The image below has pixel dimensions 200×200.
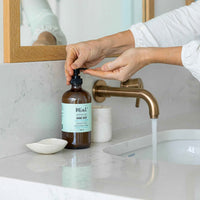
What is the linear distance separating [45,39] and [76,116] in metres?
0.22

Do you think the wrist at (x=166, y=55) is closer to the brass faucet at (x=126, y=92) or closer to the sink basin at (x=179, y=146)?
the brass faucet at (x=126, y=92)

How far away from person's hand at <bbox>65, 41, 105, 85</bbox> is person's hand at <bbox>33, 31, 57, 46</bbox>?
4 cm

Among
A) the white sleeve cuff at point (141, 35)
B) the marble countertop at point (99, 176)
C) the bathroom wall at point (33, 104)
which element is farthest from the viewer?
the white sleeve cuff at point (141, 35)

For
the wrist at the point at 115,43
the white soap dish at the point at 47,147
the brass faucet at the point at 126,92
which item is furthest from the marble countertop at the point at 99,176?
the wrist at the point at 115,43

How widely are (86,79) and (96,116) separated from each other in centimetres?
12

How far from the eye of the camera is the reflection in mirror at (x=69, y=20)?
1038 millimetres

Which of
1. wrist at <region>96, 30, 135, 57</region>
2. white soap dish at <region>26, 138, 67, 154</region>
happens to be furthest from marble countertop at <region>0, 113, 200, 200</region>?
wrist at <region>96, 30, 135, 57</region>

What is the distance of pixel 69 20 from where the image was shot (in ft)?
3.75

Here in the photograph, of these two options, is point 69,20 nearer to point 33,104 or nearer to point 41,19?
point 41,19

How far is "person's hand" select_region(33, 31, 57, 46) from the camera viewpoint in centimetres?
107

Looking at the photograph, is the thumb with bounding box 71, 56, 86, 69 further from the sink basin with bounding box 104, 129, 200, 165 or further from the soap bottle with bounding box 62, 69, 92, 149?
the sink basin with bounding box 104, 129, 200, 165

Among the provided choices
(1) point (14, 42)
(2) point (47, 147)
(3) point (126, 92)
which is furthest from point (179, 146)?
(1) point (14, 42)

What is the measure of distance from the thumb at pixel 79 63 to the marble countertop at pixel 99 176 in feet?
0.70

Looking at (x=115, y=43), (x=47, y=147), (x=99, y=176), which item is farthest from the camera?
(x=115, y=43)
